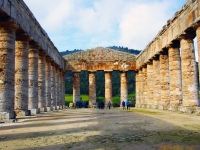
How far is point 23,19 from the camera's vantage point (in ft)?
54.3

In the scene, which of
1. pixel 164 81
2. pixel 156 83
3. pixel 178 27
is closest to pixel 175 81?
pixel 164 81

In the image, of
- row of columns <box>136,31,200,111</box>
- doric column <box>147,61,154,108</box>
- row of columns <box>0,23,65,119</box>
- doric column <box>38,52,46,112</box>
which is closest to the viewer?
row of columns <box>0,23,65,119</box>

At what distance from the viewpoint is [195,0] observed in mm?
15172

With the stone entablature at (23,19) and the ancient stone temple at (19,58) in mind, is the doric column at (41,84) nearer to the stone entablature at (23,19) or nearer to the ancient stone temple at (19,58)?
the ancient stone temple at (19,58)

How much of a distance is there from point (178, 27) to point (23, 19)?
11069 millimetres

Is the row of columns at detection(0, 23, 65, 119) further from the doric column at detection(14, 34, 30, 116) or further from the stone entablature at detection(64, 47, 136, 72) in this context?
the stone entablature at detection(64, 47, 136, 72)

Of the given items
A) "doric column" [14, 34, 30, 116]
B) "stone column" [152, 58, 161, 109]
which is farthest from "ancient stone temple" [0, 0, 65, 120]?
"stone column" [152, 58, 161, 109]

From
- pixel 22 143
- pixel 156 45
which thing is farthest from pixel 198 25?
pixel 22 143

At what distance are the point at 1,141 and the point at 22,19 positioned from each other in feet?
36.2

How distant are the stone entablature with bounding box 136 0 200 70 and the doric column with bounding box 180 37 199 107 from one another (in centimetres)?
85

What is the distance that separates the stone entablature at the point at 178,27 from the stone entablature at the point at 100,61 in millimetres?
9860

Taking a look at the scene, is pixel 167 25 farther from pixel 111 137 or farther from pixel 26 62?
pixel 111 137

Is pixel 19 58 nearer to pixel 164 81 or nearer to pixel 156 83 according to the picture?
pixel 164 81

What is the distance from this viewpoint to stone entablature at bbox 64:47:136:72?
123 ft
